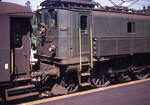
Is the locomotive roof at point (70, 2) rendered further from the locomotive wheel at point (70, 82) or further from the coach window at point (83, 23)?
the locomotive wheel at point (70, 82)

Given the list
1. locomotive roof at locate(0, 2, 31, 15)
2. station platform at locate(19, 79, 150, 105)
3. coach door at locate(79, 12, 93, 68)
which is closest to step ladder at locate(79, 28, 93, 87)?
coach door at locate(79, 12, 93, 68)

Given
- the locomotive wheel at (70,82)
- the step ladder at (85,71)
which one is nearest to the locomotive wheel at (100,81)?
the step ladder at (85,71)

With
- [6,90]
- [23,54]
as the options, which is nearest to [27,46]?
[23,54]

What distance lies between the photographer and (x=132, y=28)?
10383 millimetres

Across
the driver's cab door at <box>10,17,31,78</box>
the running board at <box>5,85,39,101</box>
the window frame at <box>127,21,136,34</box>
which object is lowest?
the running board at <box>5,85,39,101</box>

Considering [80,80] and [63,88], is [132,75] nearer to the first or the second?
[80,80]

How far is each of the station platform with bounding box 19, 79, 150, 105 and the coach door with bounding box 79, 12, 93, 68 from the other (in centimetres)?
204

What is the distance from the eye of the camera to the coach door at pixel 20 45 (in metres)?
6.50

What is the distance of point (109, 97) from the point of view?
6.64m

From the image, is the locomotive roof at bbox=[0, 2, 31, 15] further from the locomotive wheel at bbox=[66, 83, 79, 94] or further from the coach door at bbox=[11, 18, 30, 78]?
the locomotive wheel at bbox=[66, 83, 79, 94]

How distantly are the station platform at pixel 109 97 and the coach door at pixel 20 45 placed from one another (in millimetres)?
1340

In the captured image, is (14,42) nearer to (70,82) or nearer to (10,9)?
(10,9)

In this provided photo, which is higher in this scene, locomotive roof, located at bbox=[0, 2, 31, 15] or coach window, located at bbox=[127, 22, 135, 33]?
locomotive roof, located at bbox=[0, 2, 31, 15]

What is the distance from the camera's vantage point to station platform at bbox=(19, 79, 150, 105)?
20.1 ft
